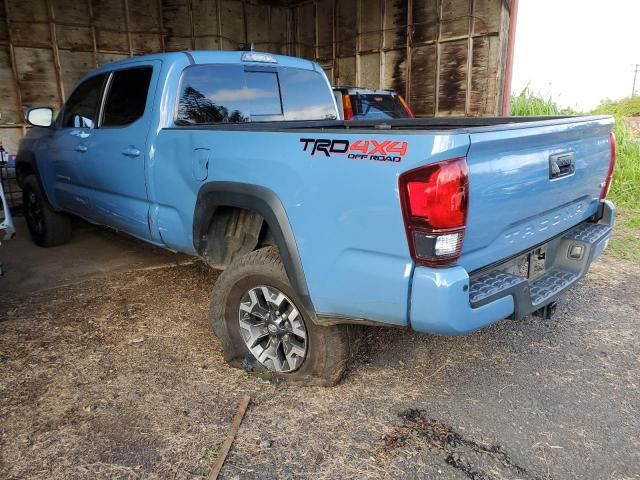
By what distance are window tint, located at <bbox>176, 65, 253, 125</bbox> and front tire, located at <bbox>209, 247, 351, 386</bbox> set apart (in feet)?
3.99

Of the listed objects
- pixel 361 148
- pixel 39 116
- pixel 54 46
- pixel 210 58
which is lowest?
pixel 361 148

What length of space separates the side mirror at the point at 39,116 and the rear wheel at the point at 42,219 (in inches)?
35.3

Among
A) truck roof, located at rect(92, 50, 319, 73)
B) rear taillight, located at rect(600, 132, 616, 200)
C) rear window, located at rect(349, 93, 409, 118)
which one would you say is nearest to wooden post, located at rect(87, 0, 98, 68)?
rear window, located at rect(349, 93, 409, 118)

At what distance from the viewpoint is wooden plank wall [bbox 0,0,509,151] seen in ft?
31.0

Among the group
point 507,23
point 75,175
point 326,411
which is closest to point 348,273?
point 326,411

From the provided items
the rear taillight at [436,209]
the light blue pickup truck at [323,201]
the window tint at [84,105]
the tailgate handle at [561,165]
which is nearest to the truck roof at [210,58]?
the light blue pickup truck at [323,201]

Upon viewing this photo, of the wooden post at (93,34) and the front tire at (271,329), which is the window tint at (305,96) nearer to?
the front tire at (271,329)

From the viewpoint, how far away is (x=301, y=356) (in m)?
A: 2.81

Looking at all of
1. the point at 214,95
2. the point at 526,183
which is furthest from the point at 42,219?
the point at 526,183

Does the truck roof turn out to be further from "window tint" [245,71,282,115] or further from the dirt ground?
the dirt ground

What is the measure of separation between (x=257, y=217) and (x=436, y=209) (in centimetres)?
126

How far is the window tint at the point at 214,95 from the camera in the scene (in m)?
3.48

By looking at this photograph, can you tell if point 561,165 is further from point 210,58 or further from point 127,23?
point 127,23

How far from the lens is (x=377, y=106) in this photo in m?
8.51
